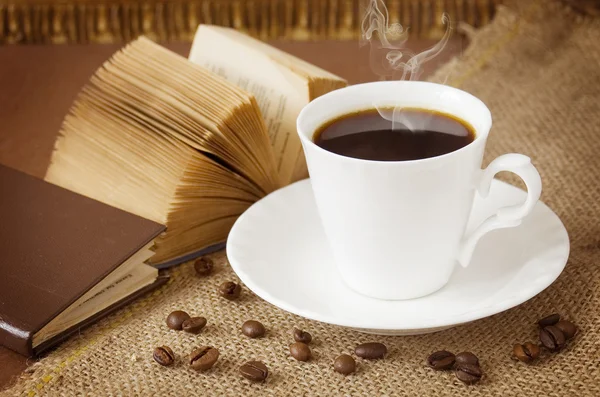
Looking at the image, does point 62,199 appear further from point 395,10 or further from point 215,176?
point 395,10

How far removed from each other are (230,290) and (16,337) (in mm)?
285

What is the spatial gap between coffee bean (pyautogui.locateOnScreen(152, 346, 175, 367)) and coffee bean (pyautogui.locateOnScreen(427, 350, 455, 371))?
31 cm

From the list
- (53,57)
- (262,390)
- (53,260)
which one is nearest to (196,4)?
(53,57)

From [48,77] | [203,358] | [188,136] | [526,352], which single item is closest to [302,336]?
[203,358]

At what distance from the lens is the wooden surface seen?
63.1 inches

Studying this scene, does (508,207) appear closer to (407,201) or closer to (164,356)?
(407,201)

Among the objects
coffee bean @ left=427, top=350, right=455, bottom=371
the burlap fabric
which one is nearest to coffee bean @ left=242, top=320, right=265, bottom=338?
the burlap fabric

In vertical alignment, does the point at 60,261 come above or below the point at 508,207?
below

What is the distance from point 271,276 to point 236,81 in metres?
0.43

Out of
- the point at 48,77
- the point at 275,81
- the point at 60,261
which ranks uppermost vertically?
the point at 275,81

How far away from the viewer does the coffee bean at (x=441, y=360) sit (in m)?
1.03

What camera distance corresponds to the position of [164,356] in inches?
41.9

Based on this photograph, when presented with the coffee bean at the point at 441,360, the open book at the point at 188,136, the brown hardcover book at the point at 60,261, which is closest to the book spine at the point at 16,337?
the brown hardcover book at the point at 60,261

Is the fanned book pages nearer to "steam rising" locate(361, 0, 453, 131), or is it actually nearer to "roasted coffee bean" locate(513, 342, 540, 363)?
"steam rising" locate(361, 0, 453, 131)
